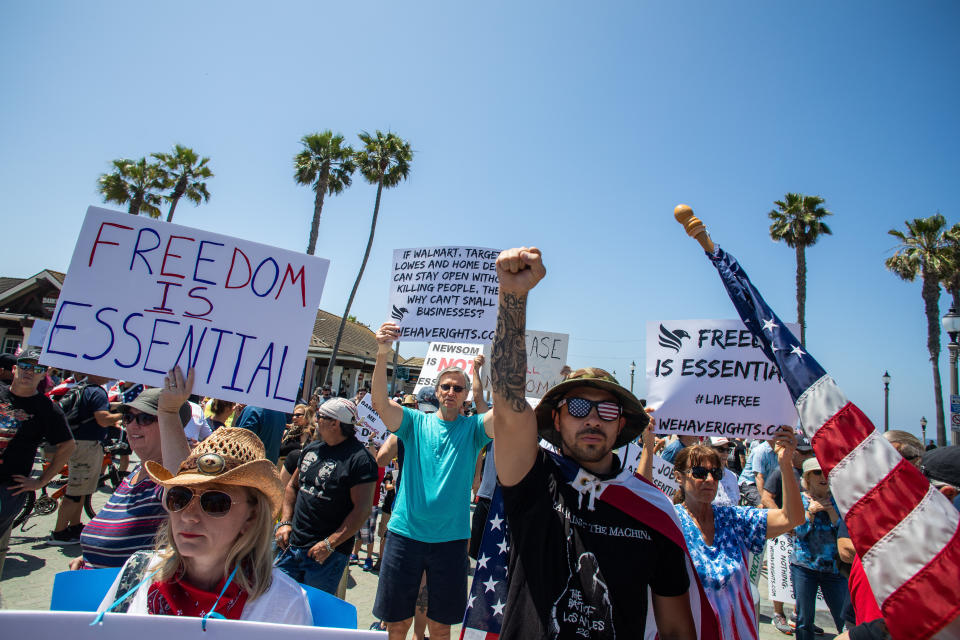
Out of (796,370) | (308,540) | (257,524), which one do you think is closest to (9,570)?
(308,540)

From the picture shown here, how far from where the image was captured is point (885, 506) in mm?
1318

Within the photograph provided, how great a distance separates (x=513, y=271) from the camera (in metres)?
1.82

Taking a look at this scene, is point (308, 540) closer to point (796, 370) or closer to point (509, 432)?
point (509, 432)

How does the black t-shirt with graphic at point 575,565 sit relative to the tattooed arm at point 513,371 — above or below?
below

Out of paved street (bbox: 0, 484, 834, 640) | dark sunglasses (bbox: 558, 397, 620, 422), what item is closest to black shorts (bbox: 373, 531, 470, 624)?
paved street (bbox: 0, 484, 834, 640)

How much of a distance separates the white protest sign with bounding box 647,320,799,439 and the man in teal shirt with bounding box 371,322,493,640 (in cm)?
130

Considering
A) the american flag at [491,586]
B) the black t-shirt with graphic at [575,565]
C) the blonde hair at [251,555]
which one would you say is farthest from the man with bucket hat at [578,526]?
the blonde hair at [251,555]

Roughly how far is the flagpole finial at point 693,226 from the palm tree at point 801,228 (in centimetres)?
2741

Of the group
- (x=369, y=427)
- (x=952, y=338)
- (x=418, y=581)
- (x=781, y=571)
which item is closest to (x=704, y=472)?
(x=418, y=581)

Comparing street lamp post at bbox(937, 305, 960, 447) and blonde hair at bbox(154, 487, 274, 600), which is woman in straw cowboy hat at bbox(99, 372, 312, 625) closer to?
blonde hair at bbox(154, 487, 274, 600)

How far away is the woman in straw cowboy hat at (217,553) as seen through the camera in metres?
1.73

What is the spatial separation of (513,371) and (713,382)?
7.80 feet

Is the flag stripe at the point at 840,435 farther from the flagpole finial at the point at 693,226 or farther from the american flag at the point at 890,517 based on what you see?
the flagpole finial at the point at 693,226

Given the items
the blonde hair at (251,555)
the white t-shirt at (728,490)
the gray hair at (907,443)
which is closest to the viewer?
the blonde hair at (251,555)
